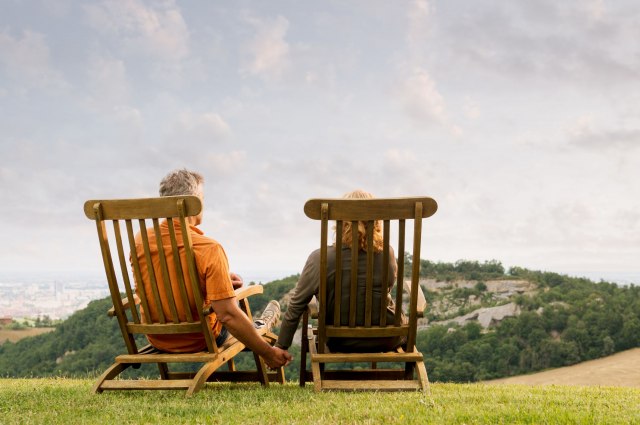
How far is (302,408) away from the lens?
130 inches

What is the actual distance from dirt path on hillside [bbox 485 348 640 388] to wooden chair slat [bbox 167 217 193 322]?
1340 inches

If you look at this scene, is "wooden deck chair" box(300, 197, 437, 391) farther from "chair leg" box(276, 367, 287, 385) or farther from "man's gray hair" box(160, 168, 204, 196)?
"man's gray hair" box(160, 168, 204, 196)

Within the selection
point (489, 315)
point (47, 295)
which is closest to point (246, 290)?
point (489, 315)

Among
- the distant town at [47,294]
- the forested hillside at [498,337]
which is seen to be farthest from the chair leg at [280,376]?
the distant town at [47,294]

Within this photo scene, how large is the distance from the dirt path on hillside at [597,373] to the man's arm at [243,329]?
33.5 metres

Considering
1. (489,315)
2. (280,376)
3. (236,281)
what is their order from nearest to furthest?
(236,281) → (280,376) → (489,315)

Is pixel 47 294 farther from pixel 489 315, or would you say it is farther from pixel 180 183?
pixel 180 183

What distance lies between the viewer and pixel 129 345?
427 cm

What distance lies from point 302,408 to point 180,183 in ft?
5.51

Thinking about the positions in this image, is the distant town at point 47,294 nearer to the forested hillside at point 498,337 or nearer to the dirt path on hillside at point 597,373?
the forested hillside at point 498,337

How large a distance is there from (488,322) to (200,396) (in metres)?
46.6

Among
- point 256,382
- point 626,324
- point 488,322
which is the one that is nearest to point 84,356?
point 488,322

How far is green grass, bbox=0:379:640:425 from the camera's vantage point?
10.0 feet

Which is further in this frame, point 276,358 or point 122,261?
point 276,358
